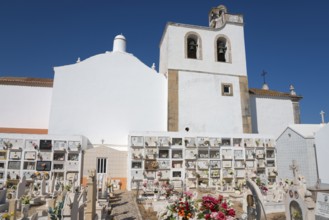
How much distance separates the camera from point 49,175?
52.9 ft

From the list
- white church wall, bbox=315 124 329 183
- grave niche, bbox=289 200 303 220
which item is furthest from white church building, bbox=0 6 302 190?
grave niche, bbox=289 200 303 220

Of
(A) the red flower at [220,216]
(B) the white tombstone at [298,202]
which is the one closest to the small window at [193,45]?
(B) the white tombstone at [298,202]

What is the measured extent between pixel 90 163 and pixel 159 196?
6170 mm

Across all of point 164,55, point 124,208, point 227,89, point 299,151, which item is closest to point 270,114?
point 227,89

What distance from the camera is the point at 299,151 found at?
58.7 ft

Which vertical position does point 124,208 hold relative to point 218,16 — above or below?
below

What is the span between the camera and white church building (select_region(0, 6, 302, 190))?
61.9 feet

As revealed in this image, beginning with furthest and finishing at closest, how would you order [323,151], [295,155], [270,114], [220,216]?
1. [270,114]
2. [295,155]
3. [323,151]
4. [220,216]

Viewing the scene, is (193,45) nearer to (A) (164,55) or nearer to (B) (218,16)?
(A) (164,55)

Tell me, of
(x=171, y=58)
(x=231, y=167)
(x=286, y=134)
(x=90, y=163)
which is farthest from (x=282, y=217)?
(x=171, y=58)

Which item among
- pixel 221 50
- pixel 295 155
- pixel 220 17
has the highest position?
pixel 220 17

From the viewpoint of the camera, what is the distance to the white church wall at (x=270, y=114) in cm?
2389

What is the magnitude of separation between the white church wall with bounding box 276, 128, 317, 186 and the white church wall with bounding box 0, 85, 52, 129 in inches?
707

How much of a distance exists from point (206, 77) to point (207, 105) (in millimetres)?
2416
